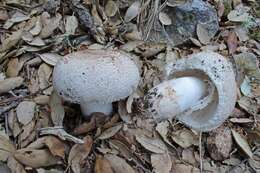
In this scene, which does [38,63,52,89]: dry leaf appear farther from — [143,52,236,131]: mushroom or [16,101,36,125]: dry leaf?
[143,52,236,131]: mushroom

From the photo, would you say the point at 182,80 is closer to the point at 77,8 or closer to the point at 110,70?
the point at 110,70

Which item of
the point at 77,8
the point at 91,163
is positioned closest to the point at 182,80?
the point at 91,163

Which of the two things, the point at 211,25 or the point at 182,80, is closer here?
the point at 182,80

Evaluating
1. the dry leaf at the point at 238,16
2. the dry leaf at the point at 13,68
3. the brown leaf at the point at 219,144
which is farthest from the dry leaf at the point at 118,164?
the dry leaf at the point at 238,16

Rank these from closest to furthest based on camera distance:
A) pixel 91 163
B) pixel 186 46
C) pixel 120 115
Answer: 1. pixel 91 163
2. pixel 120 115
3. pixel 186 46

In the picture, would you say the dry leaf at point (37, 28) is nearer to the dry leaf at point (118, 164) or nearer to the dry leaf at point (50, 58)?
the dry leaf at point (50, 58)
